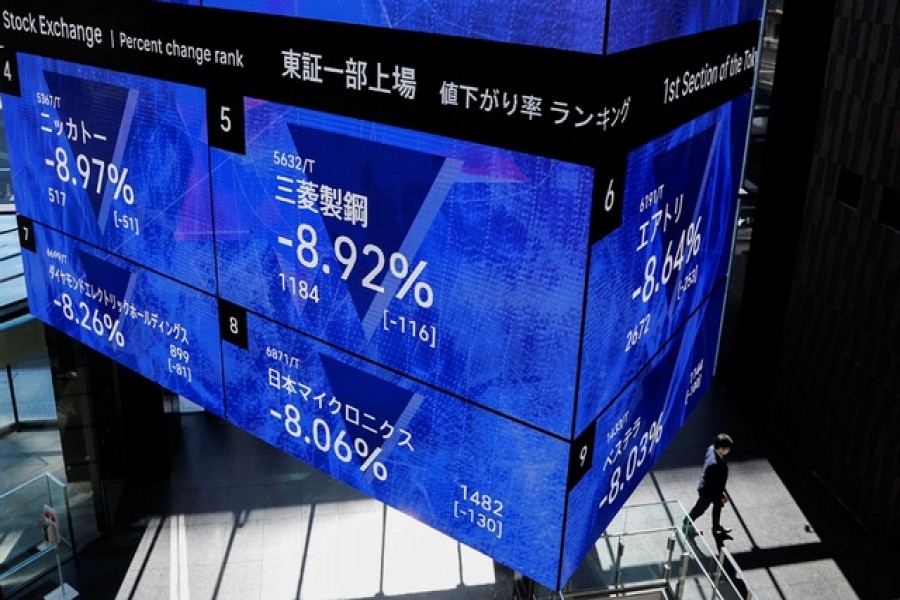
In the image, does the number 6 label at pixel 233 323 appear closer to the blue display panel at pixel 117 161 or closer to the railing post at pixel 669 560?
the blue display panel at pixel 117 161

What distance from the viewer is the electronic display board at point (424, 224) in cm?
334

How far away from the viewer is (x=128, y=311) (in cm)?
552

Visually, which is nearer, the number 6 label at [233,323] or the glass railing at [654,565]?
the number 6 label at [233,323]

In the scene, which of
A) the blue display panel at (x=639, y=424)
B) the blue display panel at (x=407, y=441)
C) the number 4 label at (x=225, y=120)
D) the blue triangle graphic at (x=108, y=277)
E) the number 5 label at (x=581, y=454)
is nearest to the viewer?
the number 5 label at (x=581, y=454)

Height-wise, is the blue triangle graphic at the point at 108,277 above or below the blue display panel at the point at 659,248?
below

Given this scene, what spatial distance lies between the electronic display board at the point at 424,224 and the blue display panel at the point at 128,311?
3 cm

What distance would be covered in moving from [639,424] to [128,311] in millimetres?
3122

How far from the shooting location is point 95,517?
460 inches

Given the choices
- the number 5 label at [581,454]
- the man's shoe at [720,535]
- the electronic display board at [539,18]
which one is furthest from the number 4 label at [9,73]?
the man's shoe at [720,535]

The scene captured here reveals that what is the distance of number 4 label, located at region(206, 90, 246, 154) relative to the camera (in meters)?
4.38

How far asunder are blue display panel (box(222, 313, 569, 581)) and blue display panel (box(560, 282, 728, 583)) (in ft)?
0.61

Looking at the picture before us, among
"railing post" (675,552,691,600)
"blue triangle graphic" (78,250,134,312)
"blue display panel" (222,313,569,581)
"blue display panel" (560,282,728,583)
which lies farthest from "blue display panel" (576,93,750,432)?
"railing post" (675,552,691,600)

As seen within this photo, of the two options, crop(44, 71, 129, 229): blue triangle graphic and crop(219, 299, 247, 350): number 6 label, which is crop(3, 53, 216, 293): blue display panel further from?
crop(219, 299, 247, 350): number 6 label

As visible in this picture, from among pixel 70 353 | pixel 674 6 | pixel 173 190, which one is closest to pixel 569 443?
pixel 674 6
